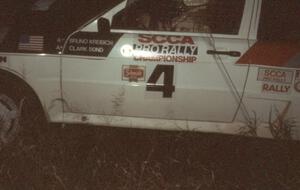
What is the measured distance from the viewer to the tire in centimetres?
510

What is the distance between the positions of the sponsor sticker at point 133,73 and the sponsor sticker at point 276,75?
3.00 ft

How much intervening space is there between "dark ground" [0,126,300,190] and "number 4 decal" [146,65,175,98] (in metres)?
0.43

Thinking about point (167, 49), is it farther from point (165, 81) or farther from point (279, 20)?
point (279, 20)

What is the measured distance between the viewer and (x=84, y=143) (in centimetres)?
512

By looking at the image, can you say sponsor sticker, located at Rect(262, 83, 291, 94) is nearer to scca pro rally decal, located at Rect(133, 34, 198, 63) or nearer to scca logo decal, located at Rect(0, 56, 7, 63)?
scca pro rally decal, located at Rect(133, 34, 198, 63)

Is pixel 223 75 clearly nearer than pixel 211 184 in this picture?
No

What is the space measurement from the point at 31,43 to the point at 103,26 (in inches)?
23.4

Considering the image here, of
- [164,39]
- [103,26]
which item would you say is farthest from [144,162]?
[103,26]

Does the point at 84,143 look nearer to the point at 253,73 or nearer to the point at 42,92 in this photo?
the point at 42,92

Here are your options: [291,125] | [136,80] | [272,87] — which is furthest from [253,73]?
[136,80]

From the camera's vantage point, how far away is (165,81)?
16.1 ft

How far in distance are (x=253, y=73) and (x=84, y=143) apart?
1483 millimetres

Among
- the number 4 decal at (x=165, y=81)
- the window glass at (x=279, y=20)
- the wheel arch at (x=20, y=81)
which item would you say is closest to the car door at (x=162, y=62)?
the number 4 decal at (x=165, y=81)

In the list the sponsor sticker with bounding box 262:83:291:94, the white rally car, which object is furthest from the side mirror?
the sponsor sticker with bounding box 262:83:291:94
